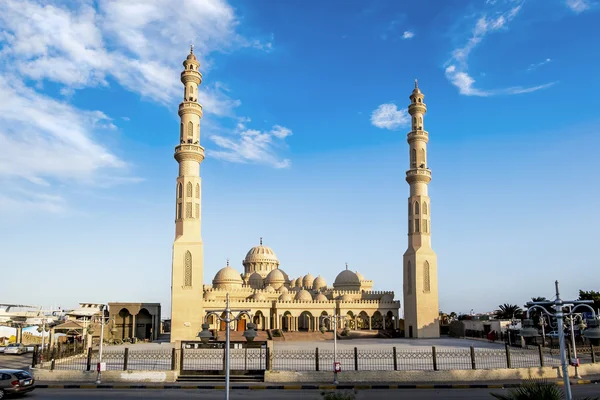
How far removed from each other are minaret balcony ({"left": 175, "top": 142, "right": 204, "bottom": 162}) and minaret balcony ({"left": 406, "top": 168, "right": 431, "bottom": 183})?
20.7 m

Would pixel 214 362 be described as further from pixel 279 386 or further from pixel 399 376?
pixel 399 376

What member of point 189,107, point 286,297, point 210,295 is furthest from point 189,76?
point 286,297

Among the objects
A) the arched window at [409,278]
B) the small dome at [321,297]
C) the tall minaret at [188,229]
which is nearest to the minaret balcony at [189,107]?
the tall minaret at [188,229]

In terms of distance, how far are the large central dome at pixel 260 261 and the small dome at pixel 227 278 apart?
9376 millimetres

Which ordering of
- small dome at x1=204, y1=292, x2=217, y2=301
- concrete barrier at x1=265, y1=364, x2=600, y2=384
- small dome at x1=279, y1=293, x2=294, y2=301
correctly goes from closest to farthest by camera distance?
concrete barrier at x1=265, y1=364, x2=600, y2=384 < small dome at x1=204, y1=292, x2=217, y2=301 < small dome at x1=279, y1=293, x2=294, y2=301

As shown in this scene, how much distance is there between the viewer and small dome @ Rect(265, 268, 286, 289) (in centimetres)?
6850

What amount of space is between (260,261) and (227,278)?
11.8 m

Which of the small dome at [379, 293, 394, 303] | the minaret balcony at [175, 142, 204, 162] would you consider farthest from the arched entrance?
the minaret balcony at [175, 142, 204, 162]

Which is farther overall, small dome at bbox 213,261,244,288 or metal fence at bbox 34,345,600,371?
small dome at bbox 213,261,244,288

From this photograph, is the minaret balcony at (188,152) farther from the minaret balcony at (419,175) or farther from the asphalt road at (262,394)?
the asphalt road at (262,394)

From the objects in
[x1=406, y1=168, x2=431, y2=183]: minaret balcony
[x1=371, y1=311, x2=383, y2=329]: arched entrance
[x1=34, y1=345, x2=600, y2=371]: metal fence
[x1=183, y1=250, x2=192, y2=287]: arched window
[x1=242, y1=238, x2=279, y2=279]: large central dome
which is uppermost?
[x1=406, y1=168, x2=431, y2=183]: minaret balcony

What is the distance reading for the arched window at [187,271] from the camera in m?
49.2

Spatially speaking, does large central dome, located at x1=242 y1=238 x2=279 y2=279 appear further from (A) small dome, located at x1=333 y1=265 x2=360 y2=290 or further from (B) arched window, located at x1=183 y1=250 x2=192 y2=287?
(B) arched window, located at x1=183 y1=250 x2=192 y2=287

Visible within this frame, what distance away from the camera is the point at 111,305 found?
54.2m
